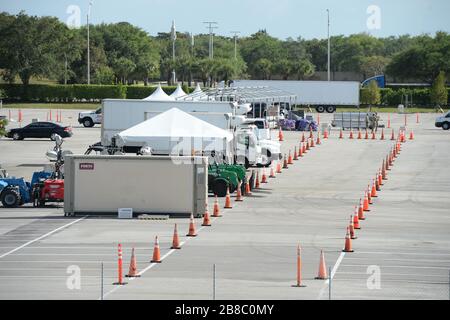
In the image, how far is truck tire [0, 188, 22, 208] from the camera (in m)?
35.7

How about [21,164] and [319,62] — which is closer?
[21,164]

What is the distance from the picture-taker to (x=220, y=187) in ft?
126

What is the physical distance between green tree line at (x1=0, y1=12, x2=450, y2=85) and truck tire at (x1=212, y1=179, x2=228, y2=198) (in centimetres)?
7415

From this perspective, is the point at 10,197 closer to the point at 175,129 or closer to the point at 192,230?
the point at 175,129

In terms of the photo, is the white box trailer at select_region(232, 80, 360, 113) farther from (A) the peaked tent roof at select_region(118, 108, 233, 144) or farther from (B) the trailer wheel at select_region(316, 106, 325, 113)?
(A) the peaked tent roof at select_region(118, 108, 233, 144)

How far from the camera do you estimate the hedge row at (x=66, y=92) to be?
345ft

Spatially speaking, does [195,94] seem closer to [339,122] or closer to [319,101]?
[339,122]

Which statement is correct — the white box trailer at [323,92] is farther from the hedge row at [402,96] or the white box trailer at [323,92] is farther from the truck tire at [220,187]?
the truck tire at [220,187]

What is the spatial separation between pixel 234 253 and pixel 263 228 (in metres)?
4.39

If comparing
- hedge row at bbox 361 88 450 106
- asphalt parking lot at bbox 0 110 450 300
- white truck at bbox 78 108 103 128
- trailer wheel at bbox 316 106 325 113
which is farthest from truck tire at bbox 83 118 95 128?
hedge row at bbox 361 88 450 106

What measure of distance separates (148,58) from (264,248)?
355 feet

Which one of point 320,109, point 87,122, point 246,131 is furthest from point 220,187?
point 320,109
